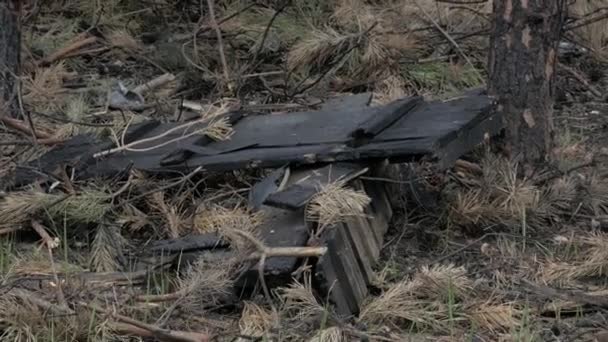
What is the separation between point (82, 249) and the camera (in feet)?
12.4

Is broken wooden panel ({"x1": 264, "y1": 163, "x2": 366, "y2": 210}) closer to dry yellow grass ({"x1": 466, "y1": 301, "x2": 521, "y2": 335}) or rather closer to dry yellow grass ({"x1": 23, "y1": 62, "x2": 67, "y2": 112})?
dry yellow grass ({"x1": 466, "y1": 301, "x2": 521, "y2": 335})

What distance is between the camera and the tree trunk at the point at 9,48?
16.8ft

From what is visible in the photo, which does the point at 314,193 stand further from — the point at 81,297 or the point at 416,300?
the point at 81,297

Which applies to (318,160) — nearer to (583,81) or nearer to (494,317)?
(494,317)

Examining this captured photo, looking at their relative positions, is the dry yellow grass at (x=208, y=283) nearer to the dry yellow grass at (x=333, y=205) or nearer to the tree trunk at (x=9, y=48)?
the dry yellow grass at (x=333, y=205)

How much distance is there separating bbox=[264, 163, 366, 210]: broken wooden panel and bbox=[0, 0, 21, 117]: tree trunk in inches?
80.7

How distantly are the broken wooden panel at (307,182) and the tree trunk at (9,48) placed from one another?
6.72 feet

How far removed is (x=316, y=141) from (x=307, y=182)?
43 centimetres

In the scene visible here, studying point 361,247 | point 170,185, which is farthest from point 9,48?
point 361,247

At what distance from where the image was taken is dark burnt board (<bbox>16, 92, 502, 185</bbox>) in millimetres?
3793

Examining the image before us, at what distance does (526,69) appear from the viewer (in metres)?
4.31

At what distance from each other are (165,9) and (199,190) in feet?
11.1

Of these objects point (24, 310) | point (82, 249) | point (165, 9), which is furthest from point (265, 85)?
point (24, 310)

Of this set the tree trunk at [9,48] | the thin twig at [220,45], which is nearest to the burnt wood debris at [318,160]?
the tree trunk at [9,48]
